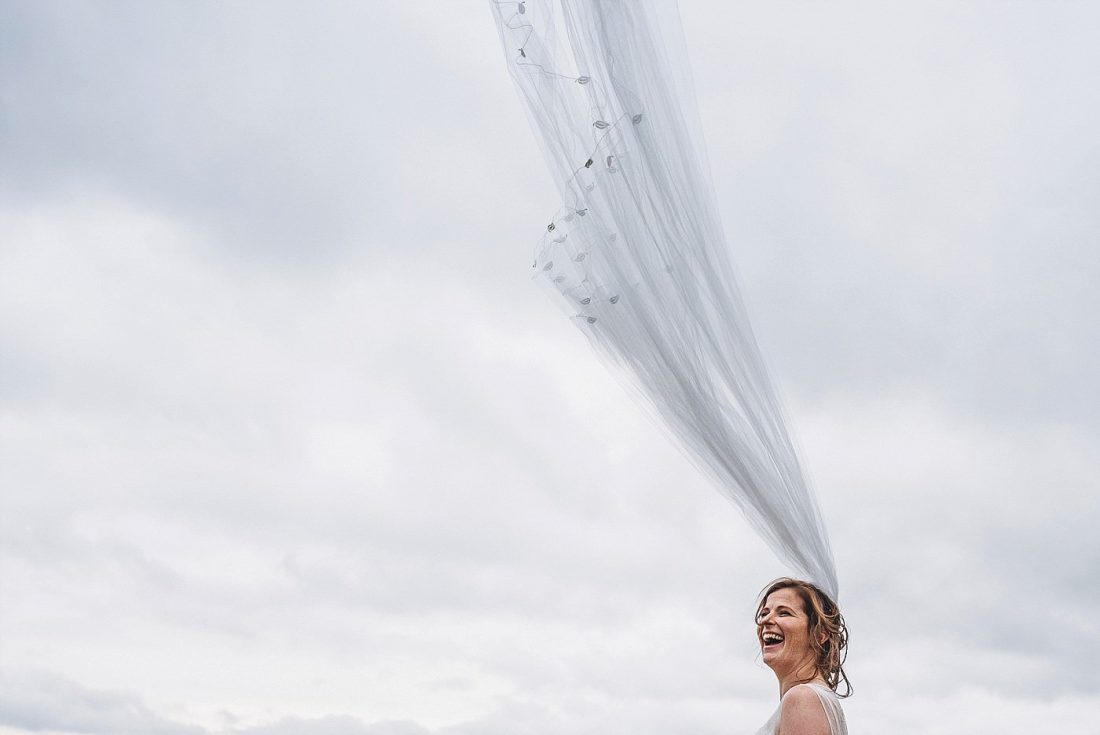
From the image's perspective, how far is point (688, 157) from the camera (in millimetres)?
2977

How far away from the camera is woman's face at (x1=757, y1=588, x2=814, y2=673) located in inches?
124

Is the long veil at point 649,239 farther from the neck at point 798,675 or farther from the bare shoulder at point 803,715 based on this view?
the bare shoulder at point 803,715

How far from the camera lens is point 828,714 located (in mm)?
2854

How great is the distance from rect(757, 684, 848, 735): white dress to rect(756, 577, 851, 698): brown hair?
19cm

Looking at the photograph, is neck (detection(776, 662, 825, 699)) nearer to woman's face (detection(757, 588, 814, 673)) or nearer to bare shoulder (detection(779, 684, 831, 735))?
woman's face (detection(757, 588, 814, 673))

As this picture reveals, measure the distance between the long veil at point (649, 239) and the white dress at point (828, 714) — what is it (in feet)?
1.61

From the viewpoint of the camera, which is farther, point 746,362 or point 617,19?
point 746,362

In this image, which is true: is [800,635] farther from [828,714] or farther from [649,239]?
[649,239]

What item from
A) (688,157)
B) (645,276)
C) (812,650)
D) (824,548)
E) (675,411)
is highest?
(688,157)

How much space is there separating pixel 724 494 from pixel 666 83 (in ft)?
3.97

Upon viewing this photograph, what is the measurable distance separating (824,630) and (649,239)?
4.13ft

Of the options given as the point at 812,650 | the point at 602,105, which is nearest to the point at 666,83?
the point at 602,105

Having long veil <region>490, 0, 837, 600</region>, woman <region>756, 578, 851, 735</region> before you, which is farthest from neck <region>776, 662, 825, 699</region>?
long veil <region>490, 0, 837, 600</region>

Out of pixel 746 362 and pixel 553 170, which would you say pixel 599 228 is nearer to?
pixel 553 170
